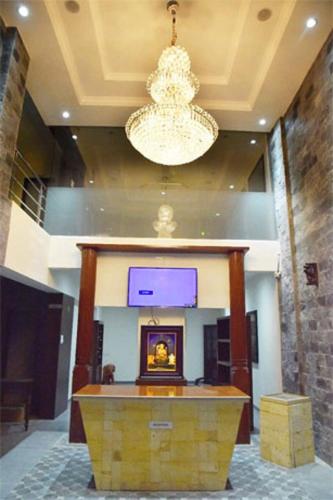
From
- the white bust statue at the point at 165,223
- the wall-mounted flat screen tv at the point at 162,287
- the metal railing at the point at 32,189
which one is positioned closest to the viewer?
the wall-mounted flat screen tv at the point at 162,287

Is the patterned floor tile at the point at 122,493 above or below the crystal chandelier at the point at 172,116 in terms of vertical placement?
below

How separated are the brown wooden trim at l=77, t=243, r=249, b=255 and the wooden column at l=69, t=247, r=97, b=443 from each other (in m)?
0.09

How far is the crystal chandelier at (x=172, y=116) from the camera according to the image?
4.12 meters

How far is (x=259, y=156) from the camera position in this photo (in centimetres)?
723

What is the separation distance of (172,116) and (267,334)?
4.50 m

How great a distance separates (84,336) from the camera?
5.18 meters

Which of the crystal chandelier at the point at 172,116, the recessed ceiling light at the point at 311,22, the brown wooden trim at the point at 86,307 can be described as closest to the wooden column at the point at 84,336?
the brown wooden trim at the point at 86,307

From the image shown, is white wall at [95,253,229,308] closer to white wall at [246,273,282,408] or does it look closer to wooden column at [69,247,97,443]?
wooden column at [69,247,97,443]

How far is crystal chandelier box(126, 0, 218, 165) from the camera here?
412 centimetres

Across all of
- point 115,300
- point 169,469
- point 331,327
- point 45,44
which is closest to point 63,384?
point 115,300

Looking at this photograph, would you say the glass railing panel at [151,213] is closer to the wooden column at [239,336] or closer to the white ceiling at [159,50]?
the wooden column at [239,336]

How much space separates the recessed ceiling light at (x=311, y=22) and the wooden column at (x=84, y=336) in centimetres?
439

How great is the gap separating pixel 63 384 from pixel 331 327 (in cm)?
509

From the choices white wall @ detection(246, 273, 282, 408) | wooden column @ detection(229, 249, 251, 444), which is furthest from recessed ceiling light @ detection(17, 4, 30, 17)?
white wall @ detection(246, 273, 282, 408)
